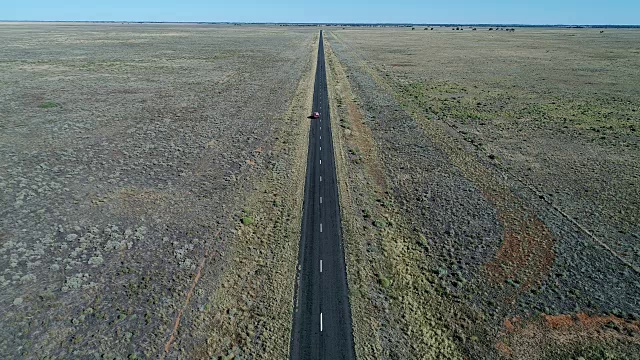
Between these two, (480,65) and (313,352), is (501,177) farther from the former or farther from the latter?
(480,65)

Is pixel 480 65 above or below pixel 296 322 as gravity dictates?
above

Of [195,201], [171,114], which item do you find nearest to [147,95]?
[171,114]

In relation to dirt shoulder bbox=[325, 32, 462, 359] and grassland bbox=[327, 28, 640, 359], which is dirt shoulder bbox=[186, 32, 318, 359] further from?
grassland bbox=[327, 28, 640, 359]

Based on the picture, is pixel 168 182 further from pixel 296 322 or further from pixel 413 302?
pixel 413 302

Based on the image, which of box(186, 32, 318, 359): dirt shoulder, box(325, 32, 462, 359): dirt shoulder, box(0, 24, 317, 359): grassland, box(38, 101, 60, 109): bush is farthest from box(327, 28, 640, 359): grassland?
box(38, 101, 60, 109): bush

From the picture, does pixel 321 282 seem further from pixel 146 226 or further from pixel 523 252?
pixel 146 226

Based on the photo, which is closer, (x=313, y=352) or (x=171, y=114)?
(x=313, y=352)

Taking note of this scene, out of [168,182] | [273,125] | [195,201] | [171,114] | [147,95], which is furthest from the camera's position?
[147,95]

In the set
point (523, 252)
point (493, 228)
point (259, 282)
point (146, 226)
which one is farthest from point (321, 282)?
point (493, 228)

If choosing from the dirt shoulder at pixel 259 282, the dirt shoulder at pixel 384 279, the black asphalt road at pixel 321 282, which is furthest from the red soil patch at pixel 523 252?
the dirt shoulder at pixel 259 282

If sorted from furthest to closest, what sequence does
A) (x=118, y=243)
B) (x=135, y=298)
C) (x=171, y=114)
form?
(x=171, y=114) < (x=118, y=243) < (x=135, y=298)
